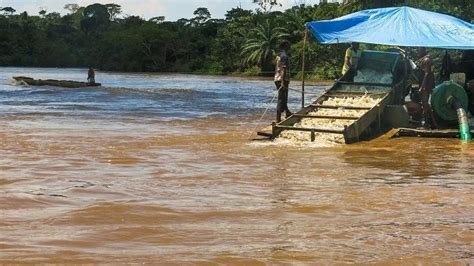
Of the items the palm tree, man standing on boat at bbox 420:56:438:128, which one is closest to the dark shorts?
man standing on boat at bbox 420:56:438:128

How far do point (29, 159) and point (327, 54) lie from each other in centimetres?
4938

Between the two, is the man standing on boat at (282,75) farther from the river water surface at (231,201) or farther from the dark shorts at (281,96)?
the river water surface at (231,201)

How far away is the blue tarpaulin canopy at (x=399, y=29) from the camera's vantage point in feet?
39.0

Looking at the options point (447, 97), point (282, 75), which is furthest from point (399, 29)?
point (282, 75)

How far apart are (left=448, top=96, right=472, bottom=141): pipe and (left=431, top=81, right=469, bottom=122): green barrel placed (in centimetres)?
5

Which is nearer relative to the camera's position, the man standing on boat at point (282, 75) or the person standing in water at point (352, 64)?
the man standing on boat at point (282, 75)

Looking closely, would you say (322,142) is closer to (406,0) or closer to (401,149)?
(401,149)

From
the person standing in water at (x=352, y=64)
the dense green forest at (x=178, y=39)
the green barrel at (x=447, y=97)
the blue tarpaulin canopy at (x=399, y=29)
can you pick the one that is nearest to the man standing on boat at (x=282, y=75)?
the blue tarpaulin canopy at (x=399, y=29)

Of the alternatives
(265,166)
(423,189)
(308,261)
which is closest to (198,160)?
(265,166)

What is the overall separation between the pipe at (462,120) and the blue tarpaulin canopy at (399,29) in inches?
42.6

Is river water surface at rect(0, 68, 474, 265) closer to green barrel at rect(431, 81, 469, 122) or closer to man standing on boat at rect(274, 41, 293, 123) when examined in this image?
green barrel at rect(431, 81, 469, 122)

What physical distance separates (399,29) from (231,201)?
6.83 m

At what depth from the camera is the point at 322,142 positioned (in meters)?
11.4

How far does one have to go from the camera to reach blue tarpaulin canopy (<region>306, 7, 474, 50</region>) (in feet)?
39.0
